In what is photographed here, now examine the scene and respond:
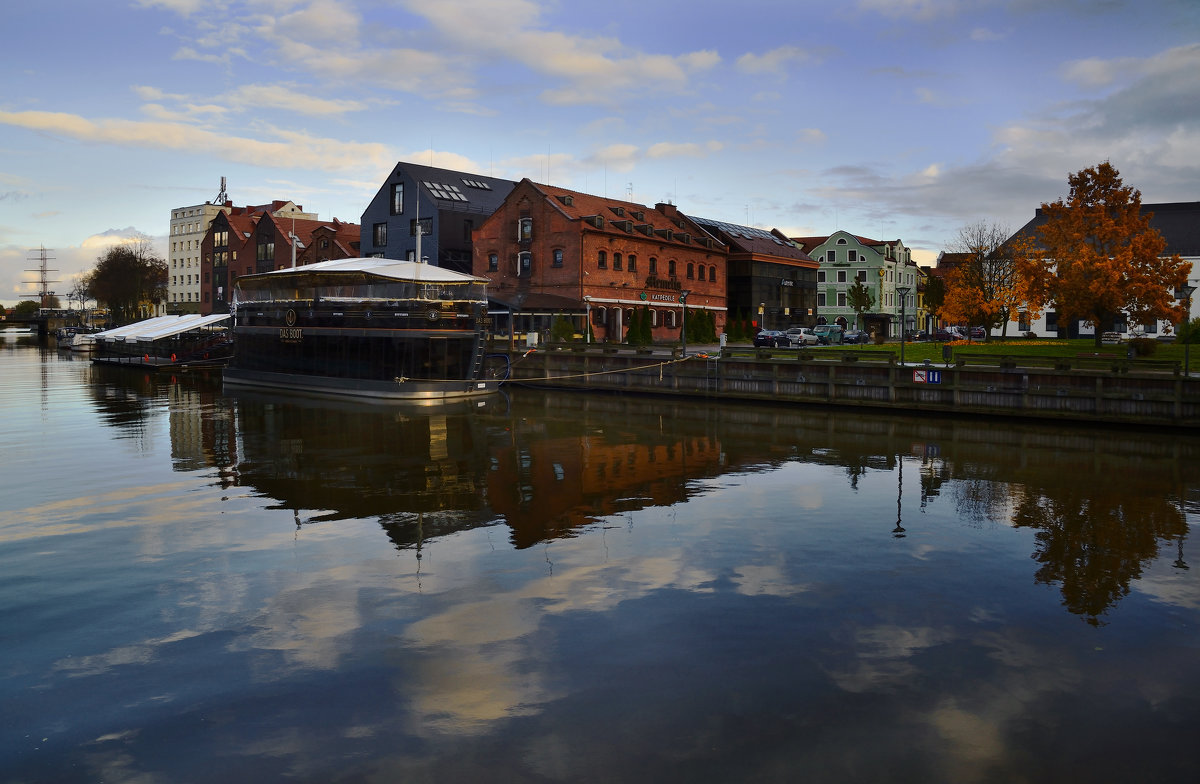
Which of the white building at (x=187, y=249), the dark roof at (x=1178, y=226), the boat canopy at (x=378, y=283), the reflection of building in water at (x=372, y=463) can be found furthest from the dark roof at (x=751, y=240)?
the white building at (x=187, y=249)

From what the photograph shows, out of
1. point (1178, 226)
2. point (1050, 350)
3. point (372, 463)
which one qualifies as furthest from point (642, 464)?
point (1178, 226)

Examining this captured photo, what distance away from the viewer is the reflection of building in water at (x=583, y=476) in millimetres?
16516

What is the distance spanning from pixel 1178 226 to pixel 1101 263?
4673 centimetres

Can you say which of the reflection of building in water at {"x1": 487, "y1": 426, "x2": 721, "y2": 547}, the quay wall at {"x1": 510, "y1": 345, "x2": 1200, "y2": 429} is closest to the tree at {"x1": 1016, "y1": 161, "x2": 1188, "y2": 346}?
the quay wall at {"x1": 510, "y1": 345, "x2": 1200, "y2": 429}

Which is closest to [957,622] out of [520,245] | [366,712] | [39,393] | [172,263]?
[366,712]

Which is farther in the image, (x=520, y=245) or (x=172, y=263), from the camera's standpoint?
(x=172, y=263)

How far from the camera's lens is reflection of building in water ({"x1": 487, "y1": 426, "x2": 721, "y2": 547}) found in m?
16.5

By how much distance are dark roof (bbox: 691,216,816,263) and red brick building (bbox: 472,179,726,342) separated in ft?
27.8

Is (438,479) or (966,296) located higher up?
(966,296)

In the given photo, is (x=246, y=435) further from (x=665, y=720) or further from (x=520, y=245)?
(x=520, y=245)

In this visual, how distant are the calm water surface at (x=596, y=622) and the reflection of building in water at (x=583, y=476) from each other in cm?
15

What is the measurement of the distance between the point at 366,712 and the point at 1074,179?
53020mm

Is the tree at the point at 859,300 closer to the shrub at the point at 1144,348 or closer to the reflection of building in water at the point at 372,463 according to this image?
the shrub at the point at 1144,348

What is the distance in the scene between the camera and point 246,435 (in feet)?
91.8
